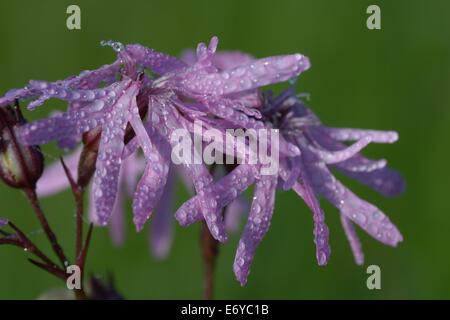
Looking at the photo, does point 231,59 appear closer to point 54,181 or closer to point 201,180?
point 54,181

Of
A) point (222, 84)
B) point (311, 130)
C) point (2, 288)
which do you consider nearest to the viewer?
point (222, 84)

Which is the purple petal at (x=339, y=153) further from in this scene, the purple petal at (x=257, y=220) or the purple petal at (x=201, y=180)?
the purple petal at (x=201, y=180)

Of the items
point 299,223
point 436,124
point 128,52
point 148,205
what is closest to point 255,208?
point 148,205

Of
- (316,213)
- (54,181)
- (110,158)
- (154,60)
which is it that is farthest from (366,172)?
(54,181)

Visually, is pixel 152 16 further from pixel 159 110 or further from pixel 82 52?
pixel 159 110

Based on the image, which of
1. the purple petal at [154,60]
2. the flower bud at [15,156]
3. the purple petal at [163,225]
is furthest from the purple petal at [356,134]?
the purple petal at [163,225]

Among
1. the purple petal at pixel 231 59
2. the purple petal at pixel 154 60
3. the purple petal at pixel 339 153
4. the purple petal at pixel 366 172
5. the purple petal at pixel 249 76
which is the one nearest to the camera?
the purple petal at pixel 249 76
